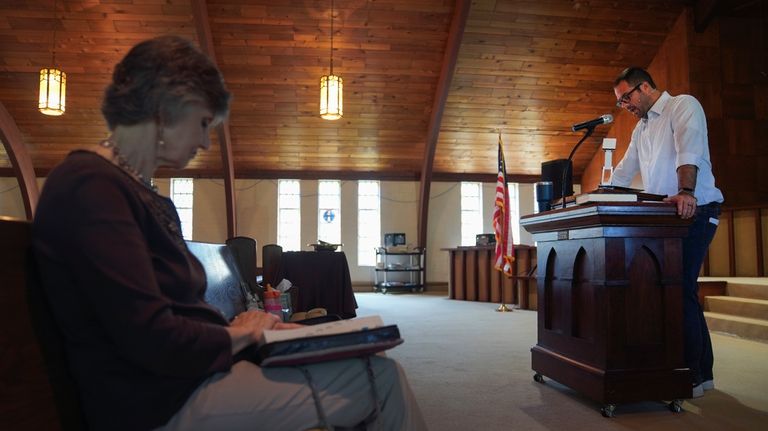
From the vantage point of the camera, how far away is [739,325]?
4.53 meters

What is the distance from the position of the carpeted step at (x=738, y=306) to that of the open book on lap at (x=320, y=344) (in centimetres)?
479

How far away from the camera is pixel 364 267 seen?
11.1 metres

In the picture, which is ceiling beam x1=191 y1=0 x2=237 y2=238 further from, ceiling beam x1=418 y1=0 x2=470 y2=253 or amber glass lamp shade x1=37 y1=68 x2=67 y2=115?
ceiling beam x1=418 y1=0 x2=470 y2=253

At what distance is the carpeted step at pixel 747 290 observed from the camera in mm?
4973

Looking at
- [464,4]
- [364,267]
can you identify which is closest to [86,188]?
[464,4]

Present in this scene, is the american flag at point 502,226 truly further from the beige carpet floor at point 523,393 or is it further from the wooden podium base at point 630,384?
the wooden podium base at point 630,384

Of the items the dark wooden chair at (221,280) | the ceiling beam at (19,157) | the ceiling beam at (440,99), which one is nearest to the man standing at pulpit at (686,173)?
the dark wooden chair at (221,280)

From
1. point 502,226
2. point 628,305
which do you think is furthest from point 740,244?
point 628,305

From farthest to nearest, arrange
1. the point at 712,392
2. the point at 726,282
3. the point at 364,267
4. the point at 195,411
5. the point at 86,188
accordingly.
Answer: the point at 364,267
the point at 726,282
the point at 712,392
the point at 195,411
the point at 86,188

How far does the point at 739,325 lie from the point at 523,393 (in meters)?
2.96

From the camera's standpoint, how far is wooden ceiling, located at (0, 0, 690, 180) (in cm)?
731

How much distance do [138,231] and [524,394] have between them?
90.3 inches

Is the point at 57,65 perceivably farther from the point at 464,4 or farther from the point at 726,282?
the point at 726,282

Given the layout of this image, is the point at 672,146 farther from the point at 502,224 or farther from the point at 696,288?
the point at 502,224
